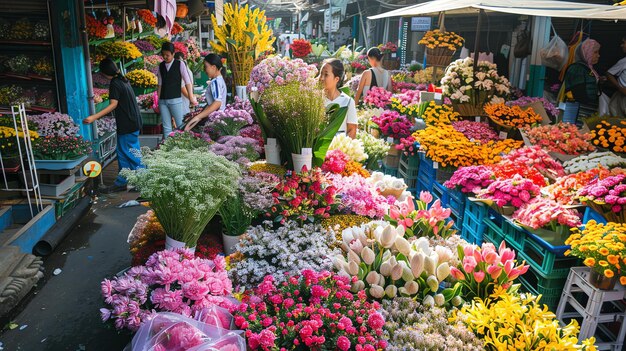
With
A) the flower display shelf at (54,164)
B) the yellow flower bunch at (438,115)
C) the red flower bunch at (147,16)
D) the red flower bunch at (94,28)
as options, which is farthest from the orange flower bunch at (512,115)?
the red flower bunch at (147,16)

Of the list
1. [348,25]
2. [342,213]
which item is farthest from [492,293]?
[348,25]

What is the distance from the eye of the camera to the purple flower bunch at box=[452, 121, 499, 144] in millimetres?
6180

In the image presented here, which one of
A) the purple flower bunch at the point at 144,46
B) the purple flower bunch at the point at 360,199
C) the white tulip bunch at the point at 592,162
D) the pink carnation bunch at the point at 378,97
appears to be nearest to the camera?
the purple flower bunch at the point at 360,199

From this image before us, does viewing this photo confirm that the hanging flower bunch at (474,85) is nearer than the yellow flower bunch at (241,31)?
No

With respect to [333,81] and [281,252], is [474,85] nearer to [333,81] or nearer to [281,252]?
[333,81]

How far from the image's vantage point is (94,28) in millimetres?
7852

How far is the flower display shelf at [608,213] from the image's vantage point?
11.7 feet

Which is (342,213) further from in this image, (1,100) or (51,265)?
(1,100)

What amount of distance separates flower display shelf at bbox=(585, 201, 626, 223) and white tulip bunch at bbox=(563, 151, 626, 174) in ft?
2.58

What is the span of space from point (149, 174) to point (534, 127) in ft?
16.3

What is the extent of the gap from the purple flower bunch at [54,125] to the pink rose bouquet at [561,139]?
224 inches

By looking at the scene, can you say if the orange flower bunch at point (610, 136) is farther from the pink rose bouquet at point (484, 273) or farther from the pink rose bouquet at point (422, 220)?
the pink rose bouquet at point (484, 273)

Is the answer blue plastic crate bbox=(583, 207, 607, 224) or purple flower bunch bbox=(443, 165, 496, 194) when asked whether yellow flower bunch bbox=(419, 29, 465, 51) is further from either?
blue plastic crate bbox=(583, 207, 607, 224)

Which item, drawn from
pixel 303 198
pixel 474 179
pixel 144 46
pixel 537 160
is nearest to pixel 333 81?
pixel 474 179
